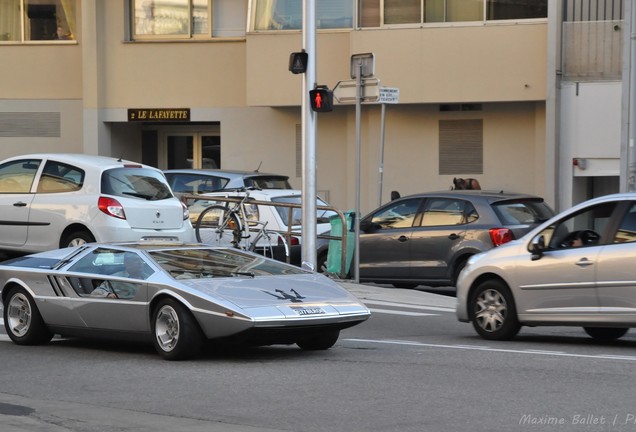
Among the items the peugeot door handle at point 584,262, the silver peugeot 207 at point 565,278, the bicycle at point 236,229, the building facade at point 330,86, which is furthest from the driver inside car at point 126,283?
the building facade at point 330,86

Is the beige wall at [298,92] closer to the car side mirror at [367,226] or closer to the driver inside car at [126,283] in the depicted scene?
the car side mirror at [367,226]

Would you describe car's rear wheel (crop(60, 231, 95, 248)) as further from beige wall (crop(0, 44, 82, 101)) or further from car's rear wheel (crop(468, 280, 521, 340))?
beige wall (crop(0, 44, 82, 101))

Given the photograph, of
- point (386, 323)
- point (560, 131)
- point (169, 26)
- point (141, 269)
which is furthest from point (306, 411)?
point (169, 26)

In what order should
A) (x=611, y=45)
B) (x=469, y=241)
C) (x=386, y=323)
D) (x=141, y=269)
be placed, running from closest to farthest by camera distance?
(x=141, y=269) < (x=386, y=323) < (x=469, y=241) < (x=611, y=45)

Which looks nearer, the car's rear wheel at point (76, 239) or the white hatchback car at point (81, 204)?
the white hatchback car at point (81, 204)

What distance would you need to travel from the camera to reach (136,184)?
18016mm

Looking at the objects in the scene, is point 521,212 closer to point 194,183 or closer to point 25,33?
point 194,183

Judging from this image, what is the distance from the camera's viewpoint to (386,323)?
15.0 m

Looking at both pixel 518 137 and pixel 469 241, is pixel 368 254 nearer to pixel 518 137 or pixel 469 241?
pixel 469 241

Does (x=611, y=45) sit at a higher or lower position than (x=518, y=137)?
Result: higher

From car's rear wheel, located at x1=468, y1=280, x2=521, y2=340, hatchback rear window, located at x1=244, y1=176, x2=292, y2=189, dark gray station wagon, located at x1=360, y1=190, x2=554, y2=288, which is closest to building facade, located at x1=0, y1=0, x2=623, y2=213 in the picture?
hatchback rear window, located at x1=244, y1=176, x2=292, y2=189

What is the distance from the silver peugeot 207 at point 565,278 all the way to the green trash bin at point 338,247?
6.18m

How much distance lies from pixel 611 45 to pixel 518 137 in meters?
2.95

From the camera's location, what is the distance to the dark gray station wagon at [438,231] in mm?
17906
